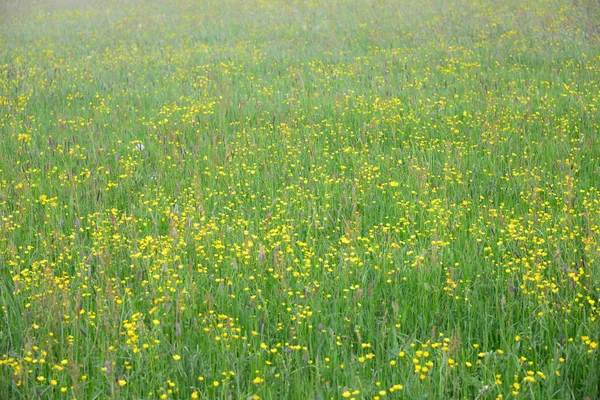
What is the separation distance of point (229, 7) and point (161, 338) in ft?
51.9

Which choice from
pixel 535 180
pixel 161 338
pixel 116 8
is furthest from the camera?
pixel 116 8

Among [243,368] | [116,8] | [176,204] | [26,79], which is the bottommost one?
[243,368]

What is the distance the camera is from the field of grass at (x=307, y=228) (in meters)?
3.31

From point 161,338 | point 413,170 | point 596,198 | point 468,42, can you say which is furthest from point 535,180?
point 468,42

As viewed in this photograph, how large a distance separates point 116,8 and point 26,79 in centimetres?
1064

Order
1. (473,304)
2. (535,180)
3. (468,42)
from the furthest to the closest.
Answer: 1. (468,42)
2. (535,180)
3. (473,304)

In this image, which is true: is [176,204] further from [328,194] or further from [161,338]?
[161,338]

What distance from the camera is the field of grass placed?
3.31 meters

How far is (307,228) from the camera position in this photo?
4.89 meters

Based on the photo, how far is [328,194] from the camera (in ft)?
17.5

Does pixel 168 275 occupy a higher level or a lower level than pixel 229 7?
lower

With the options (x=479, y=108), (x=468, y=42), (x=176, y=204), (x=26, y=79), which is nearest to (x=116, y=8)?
(x=26, y=79)

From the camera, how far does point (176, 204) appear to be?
5.08 meters

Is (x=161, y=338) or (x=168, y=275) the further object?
(x=168, y=275)
